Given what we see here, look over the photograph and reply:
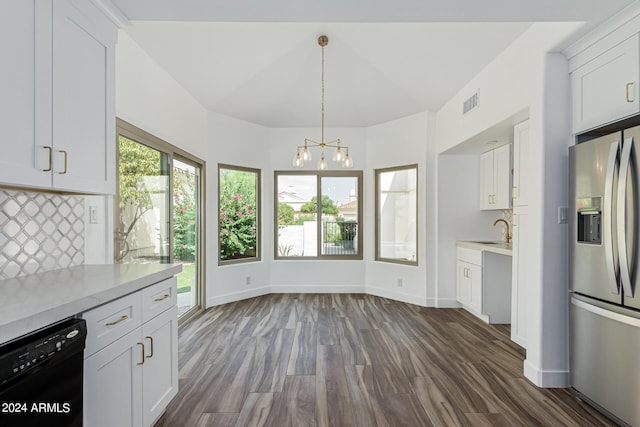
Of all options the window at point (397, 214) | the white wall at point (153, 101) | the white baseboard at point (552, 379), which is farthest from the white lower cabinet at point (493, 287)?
A: the white wall at point (153, 101)

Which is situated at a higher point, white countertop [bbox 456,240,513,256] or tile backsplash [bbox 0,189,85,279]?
tile backsplash [bbox 0,189,85,279]

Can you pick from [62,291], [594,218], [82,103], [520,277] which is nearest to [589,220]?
[594,218]

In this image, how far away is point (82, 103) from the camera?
1.80 metres

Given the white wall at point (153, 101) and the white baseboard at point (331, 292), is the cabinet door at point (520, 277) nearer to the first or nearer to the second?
the white baseboard at point (331, 292)

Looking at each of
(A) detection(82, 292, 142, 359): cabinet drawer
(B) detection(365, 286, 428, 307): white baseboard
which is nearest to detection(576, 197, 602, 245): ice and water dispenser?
(B) detection(365, 286, 428, 307): white baseboard

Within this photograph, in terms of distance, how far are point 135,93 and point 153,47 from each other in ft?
1.75

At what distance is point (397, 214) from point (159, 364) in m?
4.13

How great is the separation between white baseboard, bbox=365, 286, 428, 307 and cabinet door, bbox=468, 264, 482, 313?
734 millimetres

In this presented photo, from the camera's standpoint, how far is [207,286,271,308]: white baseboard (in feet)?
15.7

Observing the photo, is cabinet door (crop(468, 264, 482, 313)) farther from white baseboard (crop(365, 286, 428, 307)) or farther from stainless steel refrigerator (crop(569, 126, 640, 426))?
stainless steel refrigerator (crop(569, 126, 640, 426))

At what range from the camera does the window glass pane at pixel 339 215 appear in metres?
5.71

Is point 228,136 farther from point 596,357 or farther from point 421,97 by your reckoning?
point 596,357

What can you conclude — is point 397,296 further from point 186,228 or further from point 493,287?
point 186,228

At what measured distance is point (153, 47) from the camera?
3.08 m
